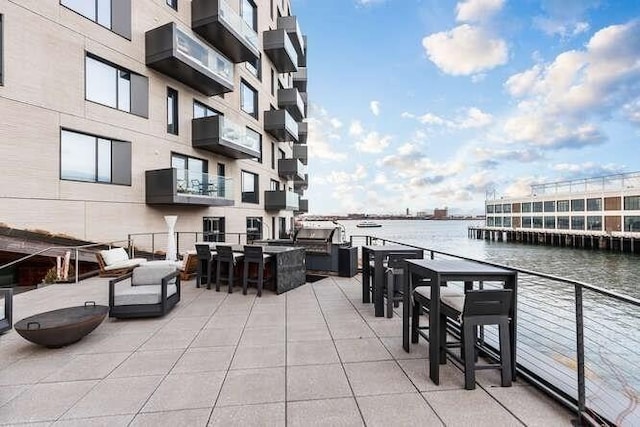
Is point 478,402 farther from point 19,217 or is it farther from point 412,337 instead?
point 19,217

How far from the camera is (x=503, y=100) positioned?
61.9 ft

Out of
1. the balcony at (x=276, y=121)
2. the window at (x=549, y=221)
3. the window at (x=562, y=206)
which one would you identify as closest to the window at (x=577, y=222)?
the window at (x=562, y=206)

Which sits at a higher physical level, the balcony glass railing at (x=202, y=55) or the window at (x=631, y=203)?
the balcony glass railing at (x=202, y=55)

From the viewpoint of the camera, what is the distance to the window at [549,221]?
166 ft

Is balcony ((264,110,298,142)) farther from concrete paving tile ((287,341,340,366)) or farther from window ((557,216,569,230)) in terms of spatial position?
window ((557,216,569,230))

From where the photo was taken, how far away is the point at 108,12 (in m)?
10.7

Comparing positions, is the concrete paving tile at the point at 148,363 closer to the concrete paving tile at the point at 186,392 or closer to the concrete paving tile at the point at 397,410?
the concrete paving tile at the point at 186,392

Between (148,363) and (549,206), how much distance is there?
6310 cm

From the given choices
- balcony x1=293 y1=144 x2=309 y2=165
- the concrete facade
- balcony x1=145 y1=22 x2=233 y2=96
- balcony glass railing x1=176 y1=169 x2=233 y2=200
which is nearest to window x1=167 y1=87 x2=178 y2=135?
the concrete facade

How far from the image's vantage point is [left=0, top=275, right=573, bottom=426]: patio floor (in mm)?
2506

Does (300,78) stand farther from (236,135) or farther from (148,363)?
(148,363)

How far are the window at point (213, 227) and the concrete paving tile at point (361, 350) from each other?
11.8 meters

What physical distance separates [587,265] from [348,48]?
29266 mm

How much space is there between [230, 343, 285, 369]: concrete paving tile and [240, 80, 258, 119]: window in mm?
16721
